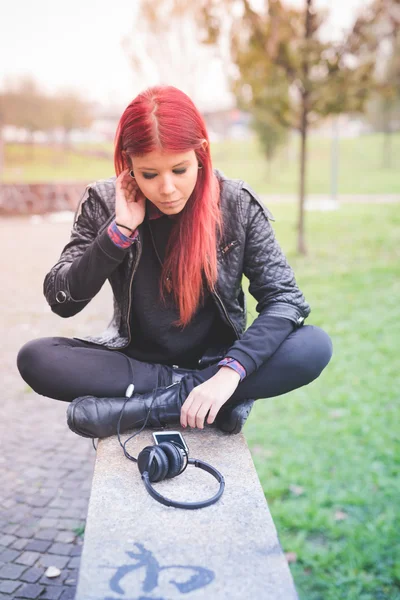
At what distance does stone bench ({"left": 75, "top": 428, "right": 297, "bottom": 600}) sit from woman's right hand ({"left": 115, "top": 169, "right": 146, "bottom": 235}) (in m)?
0.82

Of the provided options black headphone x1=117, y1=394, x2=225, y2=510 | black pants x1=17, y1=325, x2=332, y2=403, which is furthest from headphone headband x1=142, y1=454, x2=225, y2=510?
black pants x1=17, y1=325, x2=332, y2=403

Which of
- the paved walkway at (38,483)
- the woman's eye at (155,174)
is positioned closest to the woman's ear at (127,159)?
the woman's eye at (155,174)

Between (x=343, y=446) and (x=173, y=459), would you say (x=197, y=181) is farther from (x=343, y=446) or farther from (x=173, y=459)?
(x=343, y=446)

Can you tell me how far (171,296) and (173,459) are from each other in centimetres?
80

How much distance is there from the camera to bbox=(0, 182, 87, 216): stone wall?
1942 centimetres

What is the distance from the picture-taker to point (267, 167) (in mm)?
32469

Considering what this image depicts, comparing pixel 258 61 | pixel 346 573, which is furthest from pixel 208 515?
pixel 258 61

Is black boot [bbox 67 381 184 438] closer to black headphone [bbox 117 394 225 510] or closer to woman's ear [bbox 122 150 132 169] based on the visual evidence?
black headphone [bbox 117 394 225 510]

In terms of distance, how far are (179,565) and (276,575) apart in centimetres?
24

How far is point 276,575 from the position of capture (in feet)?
5.15

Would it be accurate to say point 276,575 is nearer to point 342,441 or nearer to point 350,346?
point 342,441

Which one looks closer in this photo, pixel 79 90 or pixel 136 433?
pixel 136 433

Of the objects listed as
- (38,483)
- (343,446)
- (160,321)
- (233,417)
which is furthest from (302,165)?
(233,417)

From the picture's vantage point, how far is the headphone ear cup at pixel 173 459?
79.8 inches
